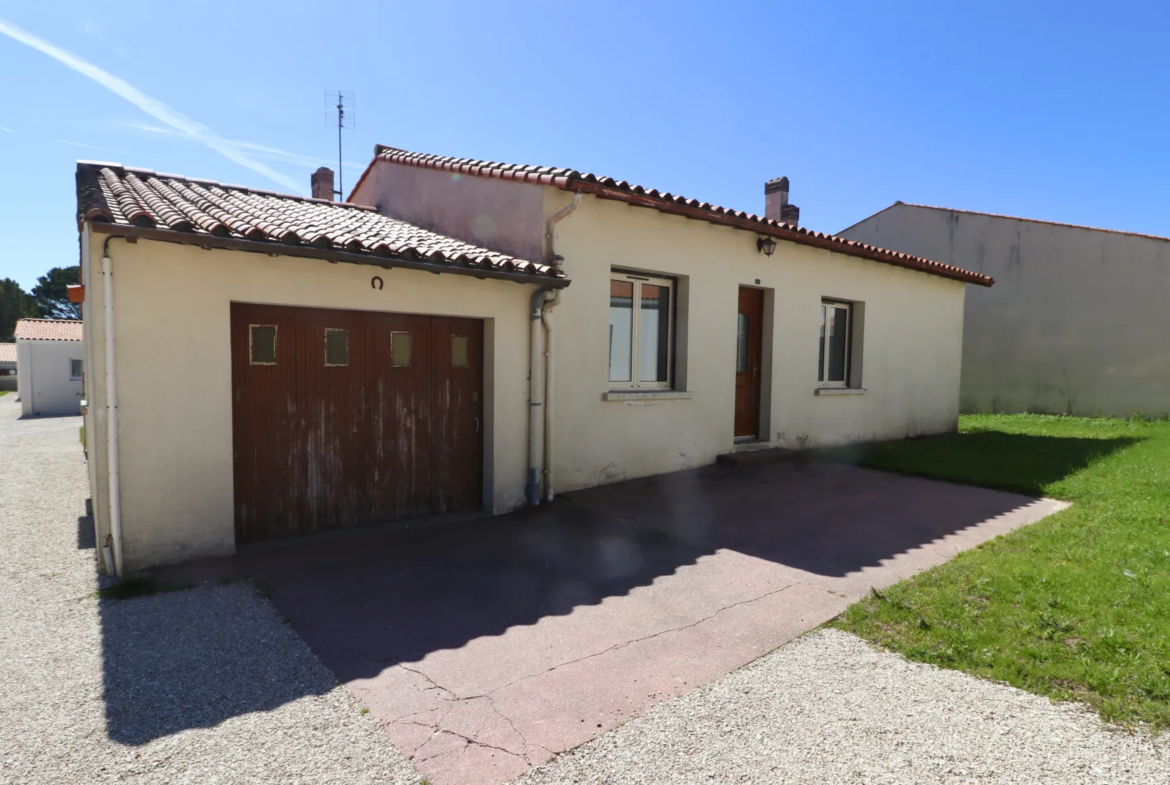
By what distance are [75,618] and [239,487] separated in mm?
1502

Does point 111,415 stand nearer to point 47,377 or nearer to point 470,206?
point 470,206

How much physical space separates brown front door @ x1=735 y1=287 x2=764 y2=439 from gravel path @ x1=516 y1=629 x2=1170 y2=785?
6439 mm

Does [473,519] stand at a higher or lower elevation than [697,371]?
lower

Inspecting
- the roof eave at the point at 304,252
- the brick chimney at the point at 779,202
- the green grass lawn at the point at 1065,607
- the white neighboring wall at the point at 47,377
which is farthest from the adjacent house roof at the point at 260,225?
the white neighboring wall at the point at 47,377

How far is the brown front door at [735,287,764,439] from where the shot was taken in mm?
9797

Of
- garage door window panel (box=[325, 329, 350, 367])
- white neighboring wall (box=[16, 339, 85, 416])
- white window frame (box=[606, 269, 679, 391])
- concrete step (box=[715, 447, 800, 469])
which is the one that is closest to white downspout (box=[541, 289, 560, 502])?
white window frame (box=[606, 269, 679, 391])

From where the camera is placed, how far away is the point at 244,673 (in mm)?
3527

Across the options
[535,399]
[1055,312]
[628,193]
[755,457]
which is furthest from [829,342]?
[1055,312]

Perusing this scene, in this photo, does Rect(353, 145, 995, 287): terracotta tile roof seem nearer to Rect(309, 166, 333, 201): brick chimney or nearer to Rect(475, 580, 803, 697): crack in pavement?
Rect(309, 166, 333, 201): brick chimney

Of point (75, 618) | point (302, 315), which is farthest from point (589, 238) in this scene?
point (75, 618)

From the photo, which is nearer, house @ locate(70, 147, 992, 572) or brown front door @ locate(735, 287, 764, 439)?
house @ locate(70, 147, 992, 572)

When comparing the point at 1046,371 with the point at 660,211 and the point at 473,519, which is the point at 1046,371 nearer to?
the point at 660,211

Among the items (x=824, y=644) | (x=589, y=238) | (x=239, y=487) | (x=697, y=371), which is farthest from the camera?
(x=697, y=371)

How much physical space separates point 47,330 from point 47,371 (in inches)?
84.2
